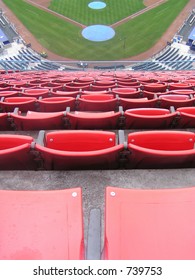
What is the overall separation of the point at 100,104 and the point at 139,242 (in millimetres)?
3447

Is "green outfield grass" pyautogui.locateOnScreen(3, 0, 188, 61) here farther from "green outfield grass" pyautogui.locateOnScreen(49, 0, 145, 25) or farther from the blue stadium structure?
the blue stadium structure

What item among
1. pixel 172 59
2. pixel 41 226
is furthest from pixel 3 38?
pixel 41 226

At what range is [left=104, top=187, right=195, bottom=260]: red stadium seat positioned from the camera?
206 centimetres

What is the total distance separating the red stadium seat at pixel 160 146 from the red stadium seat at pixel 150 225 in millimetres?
834

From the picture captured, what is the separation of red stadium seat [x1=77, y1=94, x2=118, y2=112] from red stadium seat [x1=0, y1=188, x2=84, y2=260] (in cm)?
307

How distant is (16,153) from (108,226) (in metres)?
1.40

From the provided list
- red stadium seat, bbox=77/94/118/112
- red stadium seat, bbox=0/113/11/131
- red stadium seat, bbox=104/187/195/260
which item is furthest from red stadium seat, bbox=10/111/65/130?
red stadium seat, bbox=104/187/195/260

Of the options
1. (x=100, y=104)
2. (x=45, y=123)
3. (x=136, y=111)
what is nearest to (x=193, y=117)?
(x=136, y=111)

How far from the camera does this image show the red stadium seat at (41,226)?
209 centimetres

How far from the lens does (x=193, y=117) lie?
4.32 metres

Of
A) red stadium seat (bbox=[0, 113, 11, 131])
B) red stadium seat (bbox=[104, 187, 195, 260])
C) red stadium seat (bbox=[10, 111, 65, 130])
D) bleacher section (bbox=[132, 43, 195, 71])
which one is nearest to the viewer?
red stadium seat (bbox=[104, 187, 195, 260])

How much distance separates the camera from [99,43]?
25.0m

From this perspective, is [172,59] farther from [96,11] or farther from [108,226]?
[108,226]

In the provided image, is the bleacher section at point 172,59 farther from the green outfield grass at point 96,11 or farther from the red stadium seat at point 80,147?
the red stadium seat at point 80,147
